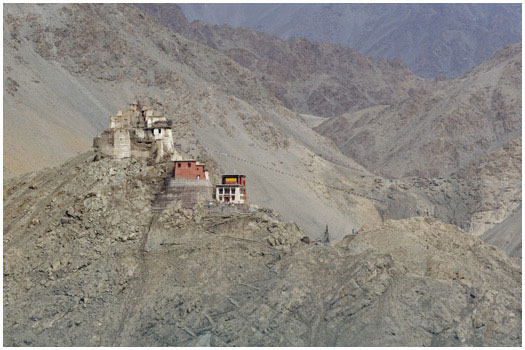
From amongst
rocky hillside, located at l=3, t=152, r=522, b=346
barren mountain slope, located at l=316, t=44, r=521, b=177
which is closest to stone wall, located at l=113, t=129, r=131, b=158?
rocky hillside, located at l=3, t=152, r=522, b=346

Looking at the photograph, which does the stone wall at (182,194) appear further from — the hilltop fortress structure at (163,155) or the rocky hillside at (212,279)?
the rocky hillside at (212,279)

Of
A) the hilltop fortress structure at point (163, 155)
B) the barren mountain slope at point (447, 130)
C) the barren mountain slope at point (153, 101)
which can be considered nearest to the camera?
the hilltop fortress structure at point (163, 155)

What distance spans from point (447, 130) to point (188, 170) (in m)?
118

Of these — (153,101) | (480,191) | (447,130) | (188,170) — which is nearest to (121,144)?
(188,170)

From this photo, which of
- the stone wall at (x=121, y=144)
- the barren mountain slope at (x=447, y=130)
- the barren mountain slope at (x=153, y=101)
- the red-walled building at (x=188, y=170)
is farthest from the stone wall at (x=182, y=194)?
the barren mountain slope at (x=447, y=130)

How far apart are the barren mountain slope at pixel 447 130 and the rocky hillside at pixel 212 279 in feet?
325

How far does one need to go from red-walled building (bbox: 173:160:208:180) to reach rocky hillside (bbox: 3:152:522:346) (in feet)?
5.23

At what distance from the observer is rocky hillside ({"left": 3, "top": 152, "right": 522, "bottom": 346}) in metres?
59.1

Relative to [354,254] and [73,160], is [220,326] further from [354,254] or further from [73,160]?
[73,160]

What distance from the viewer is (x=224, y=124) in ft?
446

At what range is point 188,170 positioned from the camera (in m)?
70.6

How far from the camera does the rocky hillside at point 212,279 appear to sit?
59.1 metres

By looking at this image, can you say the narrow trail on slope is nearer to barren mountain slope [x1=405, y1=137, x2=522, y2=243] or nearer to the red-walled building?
the red-walled building

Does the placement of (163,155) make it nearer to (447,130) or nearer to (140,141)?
(140,141)
